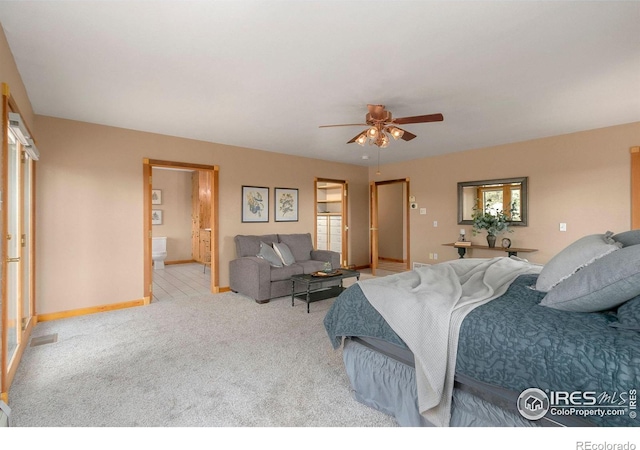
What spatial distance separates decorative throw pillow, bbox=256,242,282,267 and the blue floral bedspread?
3.21 meters

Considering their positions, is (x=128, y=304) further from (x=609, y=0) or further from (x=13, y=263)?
(x=609, y=0)

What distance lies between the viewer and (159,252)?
24.5 ft

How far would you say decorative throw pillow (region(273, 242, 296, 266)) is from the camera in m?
4.97

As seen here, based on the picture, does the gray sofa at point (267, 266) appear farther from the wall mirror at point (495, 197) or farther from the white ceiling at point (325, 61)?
the wall mirror at point (495, 197)

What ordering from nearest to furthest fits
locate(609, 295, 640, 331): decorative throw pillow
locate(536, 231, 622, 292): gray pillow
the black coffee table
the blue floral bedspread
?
the blue floral bedspread < locate(609, 295, 640, 331): decorative throw pillow < locate(536, 231, 622, 292): gray pillow < the black coffee table

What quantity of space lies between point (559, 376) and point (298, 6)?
7.39 ft

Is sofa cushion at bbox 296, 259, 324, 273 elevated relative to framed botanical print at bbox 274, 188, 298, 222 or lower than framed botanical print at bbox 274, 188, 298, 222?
lower

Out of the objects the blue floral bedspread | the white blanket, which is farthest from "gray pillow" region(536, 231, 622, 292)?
the white blanket

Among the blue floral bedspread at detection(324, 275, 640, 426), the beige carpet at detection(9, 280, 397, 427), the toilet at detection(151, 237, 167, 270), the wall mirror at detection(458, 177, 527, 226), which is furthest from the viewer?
the toilet at detection(151, 237, 167, 270)

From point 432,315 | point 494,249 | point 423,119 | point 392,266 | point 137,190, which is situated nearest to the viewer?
point 432,315

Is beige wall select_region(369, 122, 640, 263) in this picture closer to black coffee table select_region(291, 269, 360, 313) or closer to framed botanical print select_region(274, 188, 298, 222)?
black coffee table select_region(291, 269, 360, 313)

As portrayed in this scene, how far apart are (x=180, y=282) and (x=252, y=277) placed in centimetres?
211

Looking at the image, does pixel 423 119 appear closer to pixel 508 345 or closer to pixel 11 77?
pixel 508 345

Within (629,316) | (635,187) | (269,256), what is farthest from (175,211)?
(635,187)
